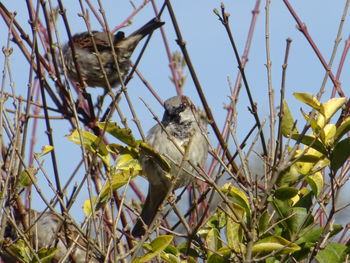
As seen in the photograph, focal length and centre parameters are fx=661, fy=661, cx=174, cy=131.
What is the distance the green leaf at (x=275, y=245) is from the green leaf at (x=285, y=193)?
18cm

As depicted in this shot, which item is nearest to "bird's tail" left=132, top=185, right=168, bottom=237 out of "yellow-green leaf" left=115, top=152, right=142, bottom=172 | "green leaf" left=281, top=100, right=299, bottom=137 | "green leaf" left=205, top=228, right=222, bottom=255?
"yellow-green leaf" left=115, top=152, right=142, bottom=172

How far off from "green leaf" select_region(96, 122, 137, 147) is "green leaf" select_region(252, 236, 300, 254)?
0.78 m

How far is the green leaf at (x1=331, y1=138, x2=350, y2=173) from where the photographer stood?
2.23 meters

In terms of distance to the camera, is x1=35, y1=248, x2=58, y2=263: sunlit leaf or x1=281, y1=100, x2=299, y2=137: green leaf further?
x1=35, y1=248, x2=58, y2=263: sunlit leaf

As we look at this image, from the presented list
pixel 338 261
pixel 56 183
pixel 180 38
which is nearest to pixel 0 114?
pixel 56 183

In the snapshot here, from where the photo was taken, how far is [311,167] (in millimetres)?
2447

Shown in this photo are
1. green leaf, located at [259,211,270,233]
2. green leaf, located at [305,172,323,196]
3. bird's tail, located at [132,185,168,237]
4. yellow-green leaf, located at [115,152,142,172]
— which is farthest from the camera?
bird's tail, located at [132,185,168,237]

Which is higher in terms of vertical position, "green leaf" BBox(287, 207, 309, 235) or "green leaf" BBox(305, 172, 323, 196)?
"green leaf" BBox(305, 172, 323, 196)

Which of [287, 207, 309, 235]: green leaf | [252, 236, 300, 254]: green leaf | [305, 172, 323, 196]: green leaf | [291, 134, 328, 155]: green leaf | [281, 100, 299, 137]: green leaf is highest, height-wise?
[281, 100, 299, 137]: green leaf

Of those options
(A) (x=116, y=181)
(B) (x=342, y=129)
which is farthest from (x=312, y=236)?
(A) (x=116, y=181)

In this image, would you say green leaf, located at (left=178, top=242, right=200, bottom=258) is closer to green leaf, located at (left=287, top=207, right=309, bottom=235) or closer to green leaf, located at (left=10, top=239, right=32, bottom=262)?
green leaf, located at (left=287, top=207, right=309, bottom=235)

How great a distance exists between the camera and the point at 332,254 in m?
2.24

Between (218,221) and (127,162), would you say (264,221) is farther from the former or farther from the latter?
(127,162)

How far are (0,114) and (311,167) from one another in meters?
1.36
